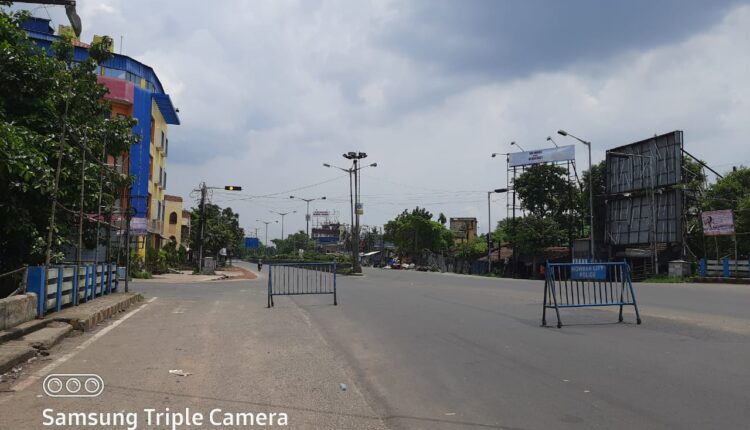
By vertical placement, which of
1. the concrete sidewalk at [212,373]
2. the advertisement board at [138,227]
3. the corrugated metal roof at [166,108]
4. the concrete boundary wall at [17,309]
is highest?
the corrugated metal roof at [166,108]

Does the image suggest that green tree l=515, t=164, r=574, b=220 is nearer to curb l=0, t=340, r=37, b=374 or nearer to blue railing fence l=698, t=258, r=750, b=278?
blue railing fence l=698, t=258, r=750, b=278

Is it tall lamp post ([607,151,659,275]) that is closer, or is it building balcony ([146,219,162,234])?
tall lamp post ([607,151,659,275])

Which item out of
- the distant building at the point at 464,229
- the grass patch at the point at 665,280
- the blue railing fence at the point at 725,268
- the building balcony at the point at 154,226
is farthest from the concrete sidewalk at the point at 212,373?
the distant building at the point at 464,229

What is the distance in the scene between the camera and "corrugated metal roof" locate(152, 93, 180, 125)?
141ft

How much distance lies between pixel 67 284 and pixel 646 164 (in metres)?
38.7

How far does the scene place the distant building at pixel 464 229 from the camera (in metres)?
94.8

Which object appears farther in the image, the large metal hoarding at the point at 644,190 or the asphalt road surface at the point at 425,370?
the large metal hoarding at the point at 644,190

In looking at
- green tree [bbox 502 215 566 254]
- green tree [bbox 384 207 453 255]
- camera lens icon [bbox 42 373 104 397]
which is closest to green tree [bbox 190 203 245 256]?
green tree [bbox 384 207 453 255]

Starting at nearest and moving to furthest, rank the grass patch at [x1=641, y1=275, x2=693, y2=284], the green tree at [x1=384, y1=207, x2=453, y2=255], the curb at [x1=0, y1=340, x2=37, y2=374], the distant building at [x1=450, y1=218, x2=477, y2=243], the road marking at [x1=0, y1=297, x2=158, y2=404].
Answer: the road marking at [x1=0, y1=297, x2=158, y2=404] < the curb at [x1=0, y1=340, x2=37, y2=374] < the grass patch at [x1=641, y1=275, x2=693, y2=284] < the green tree at [x1=384, y1=207, x2=453, y2=255] < the distant building at [x1=450, y1=218, x2=477, y2=243]

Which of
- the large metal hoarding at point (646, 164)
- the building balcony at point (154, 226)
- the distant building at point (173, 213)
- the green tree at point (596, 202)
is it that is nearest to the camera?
the large metal hoarding at point (646, 164)

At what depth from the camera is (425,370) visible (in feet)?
24.4

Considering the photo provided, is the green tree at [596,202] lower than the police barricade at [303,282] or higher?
higher

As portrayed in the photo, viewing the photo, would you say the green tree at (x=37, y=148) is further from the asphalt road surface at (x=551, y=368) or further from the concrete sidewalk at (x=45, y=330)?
the asphalt road surface at (x=551, y=368)

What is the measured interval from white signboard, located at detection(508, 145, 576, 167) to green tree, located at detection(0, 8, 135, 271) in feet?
151
